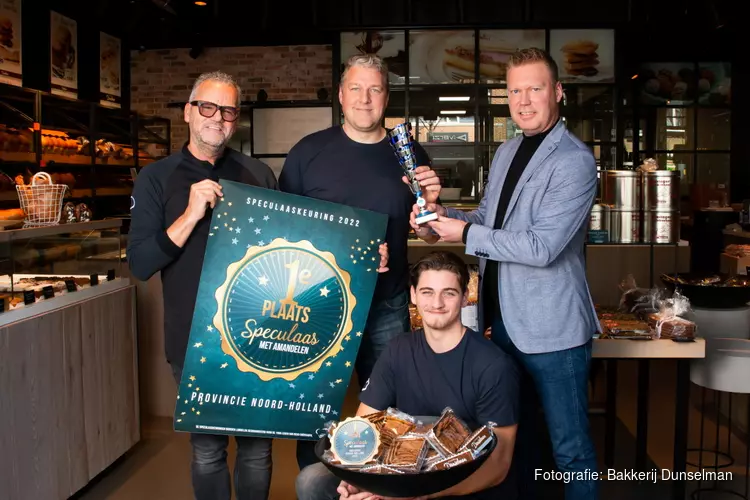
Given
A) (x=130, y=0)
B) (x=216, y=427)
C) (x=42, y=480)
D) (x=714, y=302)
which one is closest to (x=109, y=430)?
(x=42, y=480)

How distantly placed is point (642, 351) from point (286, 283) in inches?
63.2

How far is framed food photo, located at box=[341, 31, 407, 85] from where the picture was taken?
7543 mm

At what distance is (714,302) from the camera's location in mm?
3549

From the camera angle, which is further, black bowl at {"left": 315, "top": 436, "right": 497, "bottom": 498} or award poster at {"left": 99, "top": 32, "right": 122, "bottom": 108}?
award poster at {"left": 99, "top": 32, "right": 122, "bottom": 108}

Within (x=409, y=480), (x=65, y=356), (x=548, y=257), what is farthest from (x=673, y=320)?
(x=65, y=356)

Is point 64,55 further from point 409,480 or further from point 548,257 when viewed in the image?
point 409,480

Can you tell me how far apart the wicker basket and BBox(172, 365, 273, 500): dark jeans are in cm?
118

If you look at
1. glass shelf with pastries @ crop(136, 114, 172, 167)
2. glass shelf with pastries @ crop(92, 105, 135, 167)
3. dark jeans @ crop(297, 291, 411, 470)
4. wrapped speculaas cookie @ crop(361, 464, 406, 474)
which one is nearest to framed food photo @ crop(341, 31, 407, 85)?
glass shelf with pastries @ crop(92, 105, 135, 167)

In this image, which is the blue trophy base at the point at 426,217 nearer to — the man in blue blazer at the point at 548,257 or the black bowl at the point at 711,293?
the man in blue blazer at the point at 548,257

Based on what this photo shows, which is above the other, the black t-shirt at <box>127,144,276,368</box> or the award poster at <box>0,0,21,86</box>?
the award poster at <box>0,0,21,86</box>

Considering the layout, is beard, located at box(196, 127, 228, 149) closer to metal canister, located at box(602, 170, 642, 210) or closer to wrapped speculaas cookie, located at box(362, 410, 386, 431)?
wrapped speculaas cookie, located at box(362, 410, 386, 431)

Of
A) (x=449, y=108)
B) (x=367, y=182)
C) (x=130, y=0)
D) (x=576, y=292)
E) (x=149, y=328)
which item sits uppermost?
(x=130, y=0)

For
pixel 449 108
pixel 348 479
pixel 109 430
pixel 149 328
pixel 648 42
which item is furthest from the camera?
pixel 648 42

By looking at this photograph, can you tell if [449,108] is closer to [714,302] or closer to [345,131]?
[714,302]
